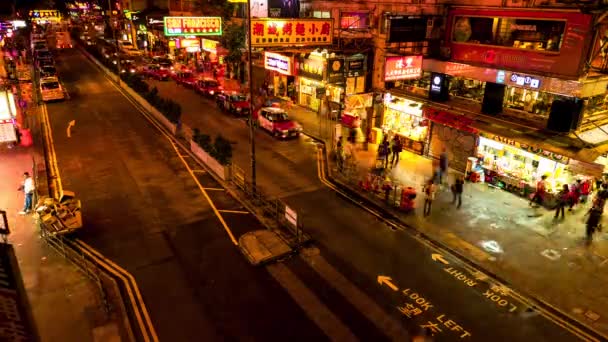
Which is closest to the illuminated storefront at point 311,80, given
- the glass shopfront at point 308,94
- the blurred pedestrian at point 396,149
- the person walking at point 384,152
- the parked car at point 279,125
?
the glass shopfront at point 308,94

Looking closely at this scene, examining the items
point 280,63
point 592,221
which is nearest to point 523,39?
point 592,221

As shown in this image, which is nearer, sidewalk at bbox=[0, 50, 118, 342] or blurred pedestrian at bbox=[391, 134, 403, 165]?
sidewalk at bbox=[0, 50, 118, 342]

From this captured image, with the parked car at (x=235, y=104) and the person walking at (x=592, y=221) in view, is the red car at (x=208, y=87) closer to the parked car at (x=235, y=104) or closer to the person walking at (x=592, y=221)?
the parked car at (x=235, y=104)

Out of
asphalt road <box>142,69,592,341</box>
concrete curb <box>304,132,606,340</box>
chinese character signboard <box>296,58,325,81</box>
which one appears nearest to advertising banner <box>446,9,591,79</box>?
concrete curb <box>304,132,606,340</box>

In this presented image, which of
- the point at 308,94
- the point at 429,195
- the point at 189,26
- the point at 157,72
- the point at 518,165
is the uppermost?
the point at 189,26

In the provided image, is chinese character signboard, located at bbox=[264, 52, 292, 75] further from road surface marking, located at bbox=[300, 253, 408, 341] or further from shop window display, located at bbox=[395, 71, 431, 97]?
road surface marking, located at bbox=[300, 253, 408, 341]

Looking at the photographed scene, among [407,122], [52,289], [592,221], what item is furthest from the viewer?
[407,122]

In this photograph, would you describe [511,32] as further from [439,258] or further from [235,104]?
[235,104]
